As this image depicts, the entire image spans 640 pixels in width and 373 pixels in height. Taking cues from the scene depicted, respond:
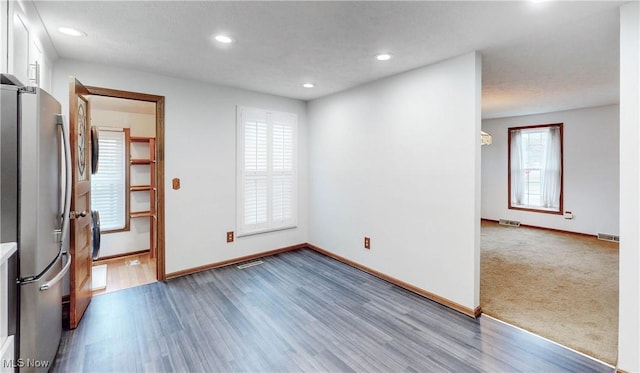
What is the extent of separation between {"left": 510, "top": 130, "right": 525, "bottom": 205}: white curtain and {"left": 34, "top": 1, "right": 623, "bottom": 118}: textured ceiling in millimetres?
2903

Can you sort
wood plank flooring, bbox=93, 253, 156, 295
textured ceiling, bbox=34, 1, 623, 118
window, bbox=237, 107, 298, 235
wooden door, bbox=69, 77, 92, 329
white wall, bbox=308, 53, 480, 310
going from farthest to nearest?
1. window, bbox=237, 107, 298, 235
2. wood plank flooring, bbox=93, 253, 156, 295
3. white wall, bbox=308, 53, 480, 310
4. wooden door, bbox=69, 77, 92, 329
5. textured ceiling, bbox=34, 1, 623, 118

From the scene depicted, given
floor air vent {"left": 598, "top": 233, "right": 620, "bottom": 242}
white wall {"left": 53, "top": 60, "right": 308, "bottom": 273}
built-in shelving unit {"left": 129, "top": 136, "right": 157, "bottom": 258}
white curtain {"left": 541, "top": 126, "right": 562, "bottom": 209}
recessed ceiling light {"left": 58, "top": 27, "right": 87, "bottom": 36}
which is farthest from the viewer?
white curtain {"left": 541, "top": 126, "right": 562, "bottom": 209}

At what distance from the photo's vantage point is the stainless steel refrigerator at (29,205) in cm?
158

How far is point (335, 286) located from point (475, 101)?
7.53ft

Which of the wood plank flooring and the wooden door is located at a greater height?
the wooden door

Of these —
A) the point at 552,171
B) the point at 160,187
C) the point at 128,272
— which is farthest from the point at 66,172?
the point at 552,171

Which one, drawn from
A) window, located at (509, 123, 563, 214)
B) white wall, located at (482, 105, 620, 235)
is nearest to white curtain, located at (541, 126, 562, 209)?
window, located at (509, 123, 563, 214)

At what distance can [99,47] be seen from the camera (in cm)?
261

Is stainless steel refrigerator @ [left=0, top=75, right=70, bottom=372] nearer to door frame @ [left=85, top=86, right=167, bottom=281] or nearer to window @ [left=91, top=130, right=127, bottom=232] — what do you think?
door frame @ [left=85, top=86, right=167, bottom=281]

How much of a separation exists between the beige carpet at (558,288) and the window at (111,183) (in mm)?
4875

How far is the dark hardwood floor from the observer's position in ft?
6.72
